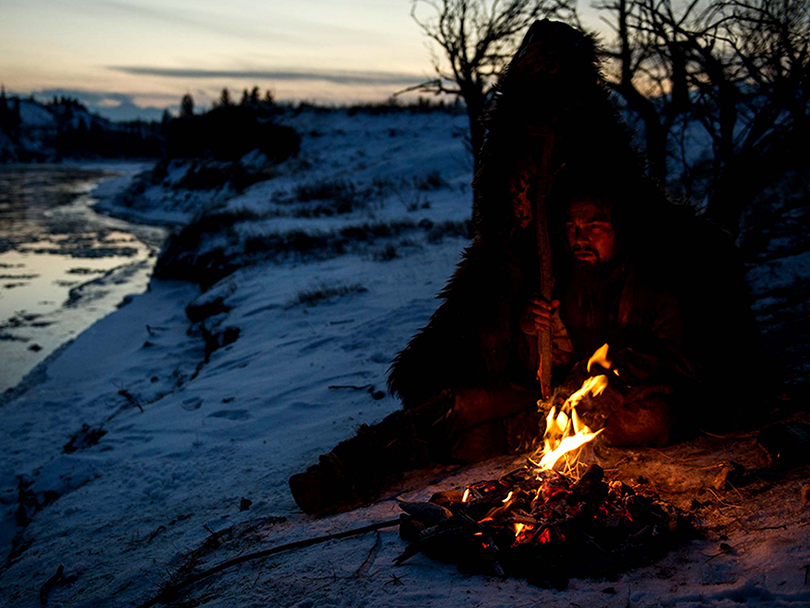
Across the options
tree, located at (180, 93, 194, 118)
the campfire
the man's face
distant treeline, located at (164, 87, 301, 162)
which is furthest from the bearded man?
tree, located at (180, 93, 194, 118)

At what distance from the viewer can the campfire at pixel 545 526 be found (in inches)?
101

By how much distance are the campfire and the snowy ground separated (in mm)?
87

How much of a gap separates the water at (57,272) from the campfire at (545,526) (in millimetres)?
7650

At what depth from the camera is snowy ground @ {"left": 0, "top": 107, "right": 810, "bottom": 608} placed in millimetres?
2506

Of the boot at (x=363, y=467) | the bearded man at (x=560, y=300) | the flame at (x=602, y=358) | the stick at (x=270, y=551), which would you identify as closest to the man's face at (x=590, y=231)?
the bearded man at (x=560, y=300)

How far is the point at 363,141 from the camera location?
29203 millimetres

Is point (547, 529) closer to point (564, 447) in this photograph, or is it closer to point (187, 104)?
point (564, 447)

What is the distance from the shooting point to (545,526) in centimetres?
268

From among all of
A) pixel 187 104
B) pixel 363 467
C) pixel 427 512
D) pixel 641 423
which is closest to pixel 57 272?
pixel 363 467

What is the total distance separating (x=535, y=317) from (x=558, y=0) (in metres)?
6.74

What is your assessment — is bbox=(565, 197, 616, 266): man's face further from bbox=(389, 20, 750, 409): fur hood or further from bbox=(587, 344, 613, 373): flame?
bbox=(587, 344, 613, 373): flame

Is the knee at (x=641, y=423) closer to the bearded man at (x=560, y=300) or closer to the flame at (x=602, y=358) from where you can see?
the bearded man at (x=560, y=300)

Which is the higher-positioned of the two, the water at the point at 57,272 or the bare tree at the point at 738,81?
the bare tree at the point at 738,81

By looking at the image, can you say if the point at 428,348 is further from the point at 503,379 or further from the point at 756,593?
the point at 756,593
